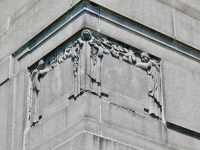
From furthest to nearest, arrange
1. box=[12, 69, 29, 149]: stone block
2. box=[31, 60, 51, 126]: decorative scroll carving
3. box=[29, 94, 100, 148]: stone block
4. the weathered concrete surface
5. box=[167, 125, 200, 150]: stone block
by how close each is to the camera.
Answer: the weathered concrete surface
box=[12, 69, 29, 149]: stone block
box=[31, 60, 51, 126]: decorative scroll carving
box=[167, 125, 200, 150]: stone block
box=[29, 94, 100, 148]: stone block

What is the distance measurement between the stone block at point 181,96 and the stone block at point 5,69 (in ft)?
A: 11.0

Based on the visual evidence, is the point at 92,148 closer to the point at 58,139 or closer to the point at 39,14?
the point at 58,139

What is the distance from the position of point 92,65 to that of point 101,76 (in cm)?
27

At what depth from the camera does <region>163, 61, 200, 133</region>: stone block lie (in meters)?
18.9

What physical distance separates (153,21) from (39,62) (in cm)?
248

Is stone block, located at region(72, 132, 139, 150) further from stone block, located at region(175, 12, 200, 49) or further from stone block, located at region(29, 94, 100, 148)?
stone block, located at region(175, 12, 200, 49)

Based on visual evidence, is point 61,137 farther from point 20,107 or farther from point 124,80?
point 20,107

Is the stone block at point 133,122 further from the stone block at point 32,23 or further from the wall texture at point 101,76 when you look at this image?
the stone block at point 32,23

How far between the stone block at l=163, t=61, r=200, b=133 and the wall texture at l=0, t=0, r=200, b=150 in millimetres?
21

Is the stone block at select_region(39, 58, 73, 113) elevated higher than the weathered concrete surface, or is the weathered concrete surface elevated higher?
the weathered concrete surface

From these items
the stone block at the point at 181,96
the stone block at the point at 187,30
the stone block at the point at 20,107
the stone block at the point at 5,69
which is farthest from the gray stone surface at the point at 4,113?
the stone block at the point at 187,30

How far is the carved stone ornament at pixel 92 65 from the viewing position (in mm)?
17828

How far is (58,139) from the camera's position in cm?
1778

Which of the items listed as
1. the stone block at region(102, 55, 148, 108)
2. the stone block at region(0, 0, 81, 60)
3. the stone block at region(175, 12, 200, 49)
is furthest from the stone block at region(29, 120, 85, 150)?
the stone block at region(175, 12, 200, 49)
